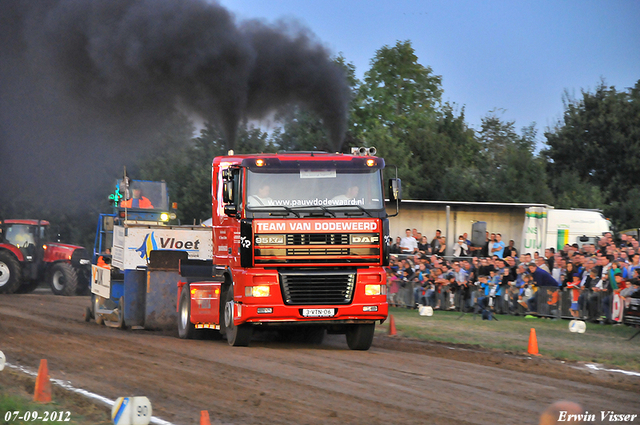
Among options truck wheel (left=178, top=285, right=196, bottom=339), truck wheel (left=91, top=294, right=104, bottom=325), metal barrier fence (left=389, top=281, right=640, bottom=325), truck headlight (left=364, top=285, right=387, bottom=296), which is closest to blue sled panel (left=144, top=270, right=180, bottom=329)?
truck wheel (left=178, top=285, right=196, bottom=339)

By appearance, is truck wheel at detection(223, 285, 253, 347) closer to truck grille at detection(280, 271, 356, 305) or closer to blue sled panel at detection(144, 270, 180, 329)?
truck grille at detection(280, 271, 356, 305)

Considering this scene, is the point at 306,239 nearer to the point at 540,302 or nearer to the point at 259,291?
the point at 259,291

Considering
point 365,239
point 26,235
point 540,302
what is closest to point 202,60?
point 365,239

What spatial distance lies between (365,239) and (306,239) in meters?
0.92

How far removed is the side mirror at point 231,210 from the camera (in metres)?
12.3

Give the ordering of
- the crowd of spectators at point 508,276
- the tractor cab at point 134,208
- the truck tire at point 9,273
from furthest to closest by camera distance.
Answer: the truck tire at point 9,273
the tractor cab at point 134,208
the crowd of spectators at point 508,276

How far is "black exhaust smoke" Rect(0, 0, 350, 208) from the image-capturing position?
18.4m

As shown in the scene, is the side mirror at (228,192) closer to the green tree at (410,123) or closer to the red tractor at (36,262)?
the red tractor at (36,262)

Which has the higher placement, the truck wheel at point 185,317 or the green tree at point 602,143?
the green tree at point 602,143

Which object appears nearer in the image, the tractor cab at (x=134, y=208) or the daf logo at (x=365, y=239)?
the daf logo at (x=365, y=239)

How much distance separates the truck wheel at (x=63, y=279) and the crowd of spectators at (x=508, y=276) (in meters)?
11.3

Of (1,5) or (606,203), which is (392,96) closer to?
(606,203)

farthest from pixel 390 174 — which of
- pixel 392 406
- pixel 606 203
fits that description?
pixel 392 406

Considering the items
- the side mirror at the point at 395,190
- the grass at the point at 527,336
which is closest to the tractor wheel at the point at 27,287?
the grass at the point at 527,336
